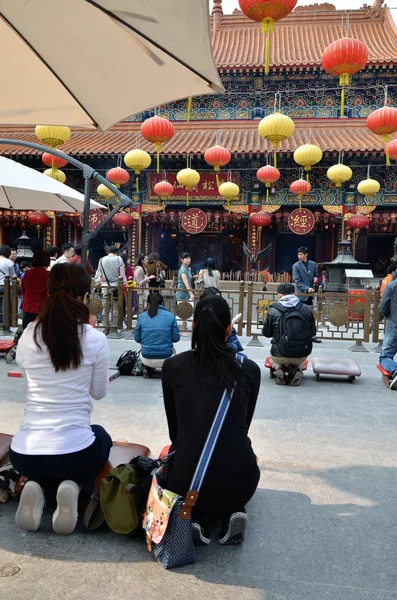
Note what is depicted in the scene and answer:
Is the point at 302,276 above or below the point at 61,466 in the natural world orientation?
above

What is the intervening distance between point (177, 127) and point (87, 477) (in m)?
16.1

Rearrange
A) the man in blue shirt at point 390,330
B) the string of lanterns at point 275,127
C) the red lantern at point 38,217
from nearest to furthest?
1. the string of lanterns at point 275,127
2. the man in blue shirt at point 390,330
3. the red lantern at point 38,217

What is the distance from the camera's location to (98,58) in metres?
2.94

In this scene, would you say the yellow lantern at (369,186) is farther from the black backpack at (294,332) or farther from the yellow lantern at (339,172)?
the black backpack at (294,332)

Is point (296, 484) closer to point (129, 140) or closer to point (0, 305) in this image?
point (0, 305)

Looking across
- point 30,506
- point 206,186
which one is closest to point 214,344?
point 30,506

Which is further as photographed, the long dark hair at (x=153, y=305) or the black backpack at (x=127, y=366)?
the black backpack at (x=127, y=366)

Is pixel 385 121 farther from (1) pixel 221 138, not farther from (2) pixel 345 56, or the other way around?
Answer: (1) pixel 221 138

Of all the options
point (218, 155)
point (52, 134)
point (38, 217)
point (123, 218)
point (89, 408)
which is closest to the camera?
point (89, 408)

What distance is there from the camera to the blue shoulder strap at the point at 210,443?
206 centimetres

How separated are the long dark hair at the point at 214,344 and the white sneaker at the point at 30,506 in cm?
98

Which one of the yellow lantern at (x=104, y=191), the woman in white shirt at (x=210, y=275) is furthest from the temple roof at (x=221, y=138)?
the woman in white shirt at (x=210, y=275)

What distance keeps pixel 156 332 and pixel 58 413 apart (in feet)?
10.4

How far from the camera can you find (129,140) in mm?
16094
